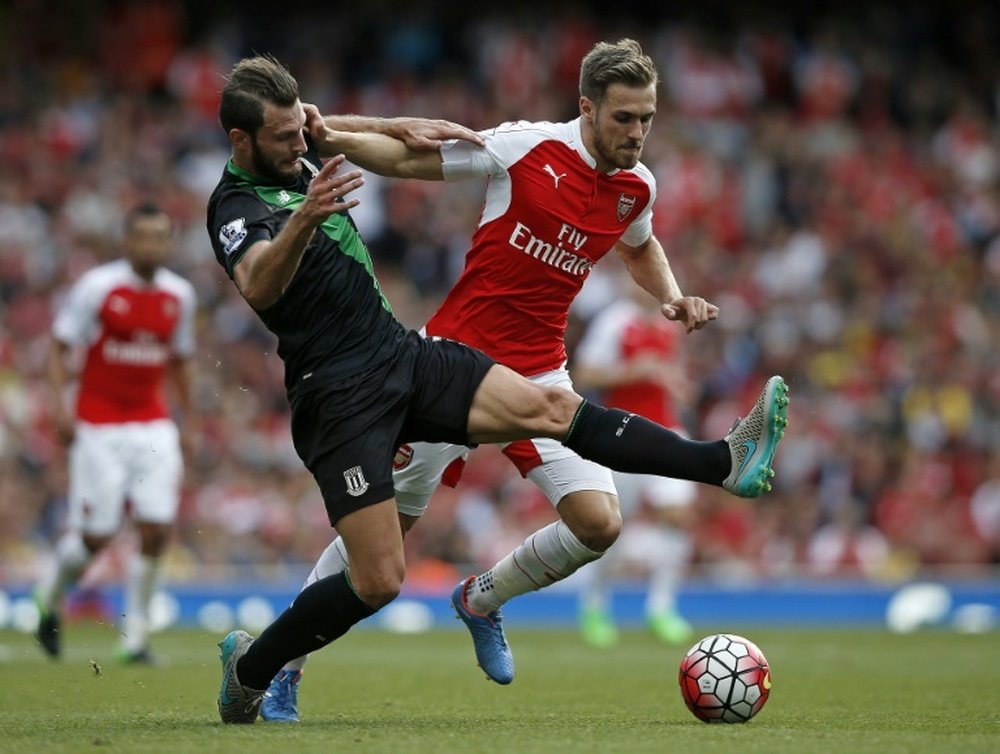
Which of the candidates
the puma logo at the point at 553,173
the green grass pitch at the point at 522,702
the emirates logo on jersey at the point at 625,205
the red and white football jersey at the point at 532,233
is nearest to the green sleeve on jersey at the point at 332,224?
the red and white football jersey at the point at 532,233

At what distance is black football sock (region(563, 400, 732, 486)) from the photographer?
22.0 ft

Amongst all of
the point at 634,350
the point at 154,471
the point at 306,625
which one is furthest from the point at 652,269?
the point at 634,350

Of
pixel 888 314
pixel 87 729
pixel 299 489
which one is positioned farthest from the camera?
pixel 888 314

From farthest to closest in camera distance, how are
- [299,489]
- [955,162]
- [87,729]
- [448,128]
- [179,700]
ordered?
[955,162] → [299,489] → [179,700] → [448,128] → [87,729]

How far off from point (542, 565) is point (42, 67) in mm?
16735

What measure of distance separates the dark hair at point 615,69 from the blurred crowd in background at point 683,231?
1025 cm

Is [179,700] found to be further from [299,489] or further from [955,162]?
[955,162]

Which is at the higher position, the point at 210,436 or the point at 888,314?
the point at 888,314

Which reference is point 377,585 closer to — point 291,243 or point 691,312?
point 291,243

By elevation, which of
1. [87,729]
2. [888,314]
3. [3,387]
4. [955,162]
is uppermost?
[955,162]

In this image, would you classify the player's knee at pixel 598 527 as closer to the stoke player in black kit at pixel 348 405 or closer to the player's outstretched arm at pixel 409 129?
the stoke player in black kit at pixel 348 405

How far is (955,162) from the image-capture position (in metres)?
21.3

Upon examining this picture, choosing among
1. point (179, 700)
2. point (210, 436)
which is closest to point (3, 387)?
point (210, 436)

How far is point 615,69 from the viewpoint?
7.52 m
